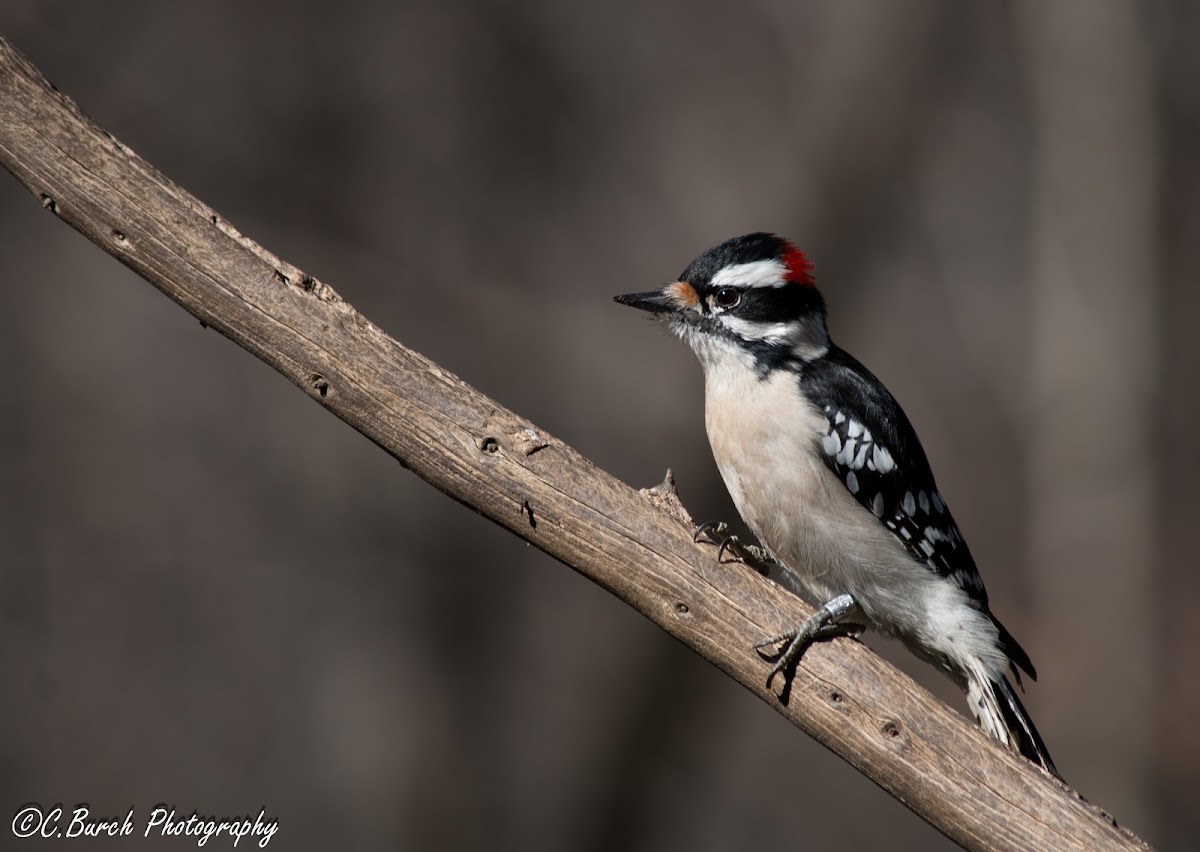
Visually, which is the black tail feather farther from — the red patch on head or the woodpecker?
the red patch on head

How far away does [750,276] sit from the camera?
13.6 ft

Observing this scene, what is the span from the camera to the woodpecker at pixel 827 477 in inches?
155

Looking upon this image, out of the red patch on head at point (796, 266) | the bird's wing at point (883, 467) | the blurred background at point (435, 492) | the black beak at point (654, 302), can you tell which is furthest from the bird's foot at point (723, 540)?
the blurred background at point (435, 492)

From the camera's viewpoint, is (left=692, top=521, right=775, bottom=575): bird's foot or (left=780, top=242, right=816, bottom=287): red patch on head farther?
(left=780, top=242, right=816, bottom=287): red patch on head

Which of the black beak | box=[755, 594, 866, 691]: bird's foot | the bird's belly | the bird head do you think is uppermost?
the bird head

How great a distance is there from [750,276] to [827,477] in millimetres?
797

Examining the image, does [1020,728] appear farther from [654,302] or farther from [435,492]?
[435,492]

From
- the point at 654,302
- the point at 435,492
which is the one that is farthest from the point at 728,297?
the point at 435,492

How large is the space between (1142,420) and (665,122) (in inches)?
187

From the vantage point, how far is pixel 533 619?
8.56 meters

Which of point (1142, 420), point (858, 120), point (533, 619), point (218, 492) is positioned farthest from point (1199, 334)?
point (218, 492)

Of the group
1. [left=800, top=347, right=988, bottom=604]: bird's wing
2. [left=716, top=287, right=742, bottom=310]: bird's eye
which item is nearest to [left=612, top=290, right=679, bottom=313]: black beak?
[left=716, top=287, right=742, bottom=310]: bird's eye

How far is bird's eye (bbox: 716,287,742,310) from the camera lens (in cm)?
415

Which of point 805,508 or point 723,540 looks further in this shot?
point 805,508
